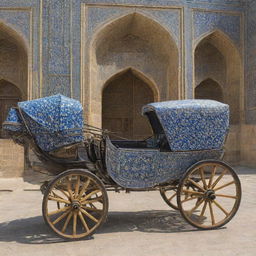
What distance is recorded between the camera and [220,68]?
11.7 meters

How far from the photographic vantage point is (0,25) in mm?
9586

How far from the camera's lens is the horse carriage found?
310 centimetres

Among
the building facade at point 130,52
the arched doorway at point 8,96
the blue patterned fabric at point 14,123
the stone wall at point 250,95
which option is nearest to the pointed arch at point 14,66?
the building facade at point 130,52

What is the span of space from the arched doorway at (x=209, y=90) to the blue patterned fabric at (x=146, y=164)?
371 inches

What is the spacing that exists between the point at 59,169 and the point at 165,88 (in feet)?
27.7

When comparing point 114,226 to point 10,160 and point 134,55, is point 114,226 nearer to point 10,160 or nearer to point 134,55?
point 10,160

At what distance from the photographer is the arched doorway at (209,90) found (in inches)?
486

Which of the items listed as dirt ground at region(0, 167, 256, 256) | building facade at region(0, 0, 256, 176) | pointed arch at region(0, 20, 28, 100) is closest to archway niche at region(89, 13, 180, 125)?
building facade at region(0, 0, 256, 176)

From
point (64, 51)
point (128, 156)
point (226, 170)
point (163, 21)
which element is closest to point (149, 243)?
point (128, 156)

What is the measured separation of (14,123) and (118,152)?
1.15 m

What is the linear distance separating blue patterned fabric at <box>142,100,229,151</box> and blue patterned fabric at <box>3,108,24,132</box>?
59.0 inches

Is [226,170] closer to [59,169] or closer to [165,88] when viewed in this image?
[59,169]

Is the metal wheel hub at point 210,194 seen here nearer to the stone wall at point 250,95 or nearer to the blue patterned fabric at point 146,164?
the blue patterned fabric at point 146,164

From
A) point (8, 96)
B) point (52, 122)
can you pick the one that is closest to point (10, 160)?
point (8, 96)
